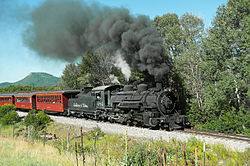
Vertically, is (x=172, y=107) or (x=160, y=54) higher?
(x=160, y=54)

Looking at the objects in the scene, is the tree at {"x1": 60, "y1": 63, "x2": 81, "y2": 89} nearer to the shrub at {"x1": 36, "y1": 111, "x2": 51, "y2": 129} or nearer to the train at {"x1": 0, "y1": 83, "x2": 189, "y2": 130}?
the train at {"x1": 0, "y1": 83, "x2": 189, "y2": 130}

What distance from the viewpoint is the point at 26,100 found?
1056 inches

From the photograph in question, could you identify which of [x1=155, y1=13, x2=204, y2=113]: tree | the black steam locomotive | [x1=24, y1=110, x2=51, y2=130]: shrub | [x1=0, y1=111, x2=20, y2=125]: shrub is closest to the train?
the black steam locomotive

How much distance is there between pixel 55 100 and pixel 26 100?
726 centimetres

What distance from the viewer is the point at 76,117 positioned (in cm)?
2073

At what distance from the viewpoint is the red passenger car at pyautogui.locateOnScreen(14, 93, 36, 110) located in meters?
25.5

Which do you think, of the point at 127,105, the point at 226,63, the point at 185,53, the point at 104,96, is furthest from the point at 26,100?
the point at 226,63

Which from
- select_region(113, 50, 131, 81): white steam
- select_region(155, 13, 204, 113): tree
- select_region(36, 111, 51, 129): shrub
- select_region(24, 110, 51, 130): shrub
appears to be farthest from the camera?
select_region(113, 50, 131, 81): white steam

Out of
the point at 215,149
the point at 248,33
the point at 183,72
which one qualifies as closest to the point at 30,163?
Answer: the point at 215,149

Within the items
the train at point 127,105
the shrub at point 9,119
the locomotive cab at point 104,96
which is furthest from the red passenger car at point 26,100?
the locomotive cab at point 104,96

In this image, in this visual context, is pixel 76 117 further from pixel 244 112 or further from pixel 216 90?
pixel 244 112

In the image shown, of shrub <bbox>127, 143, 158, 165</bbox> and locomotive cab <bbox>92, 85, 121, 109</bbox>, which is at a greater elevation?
locomotive cab <bbox>92, 85, 121, 109</bbox>

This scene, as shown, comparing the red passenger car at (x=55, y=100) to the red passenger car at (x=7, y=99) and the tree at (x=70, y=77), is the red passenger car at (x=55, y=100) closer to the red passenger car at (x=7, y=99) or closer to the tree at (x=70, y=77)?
the red passenger car at (x=7, y=99)

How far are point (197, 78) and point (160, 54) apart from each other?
5630 mm
